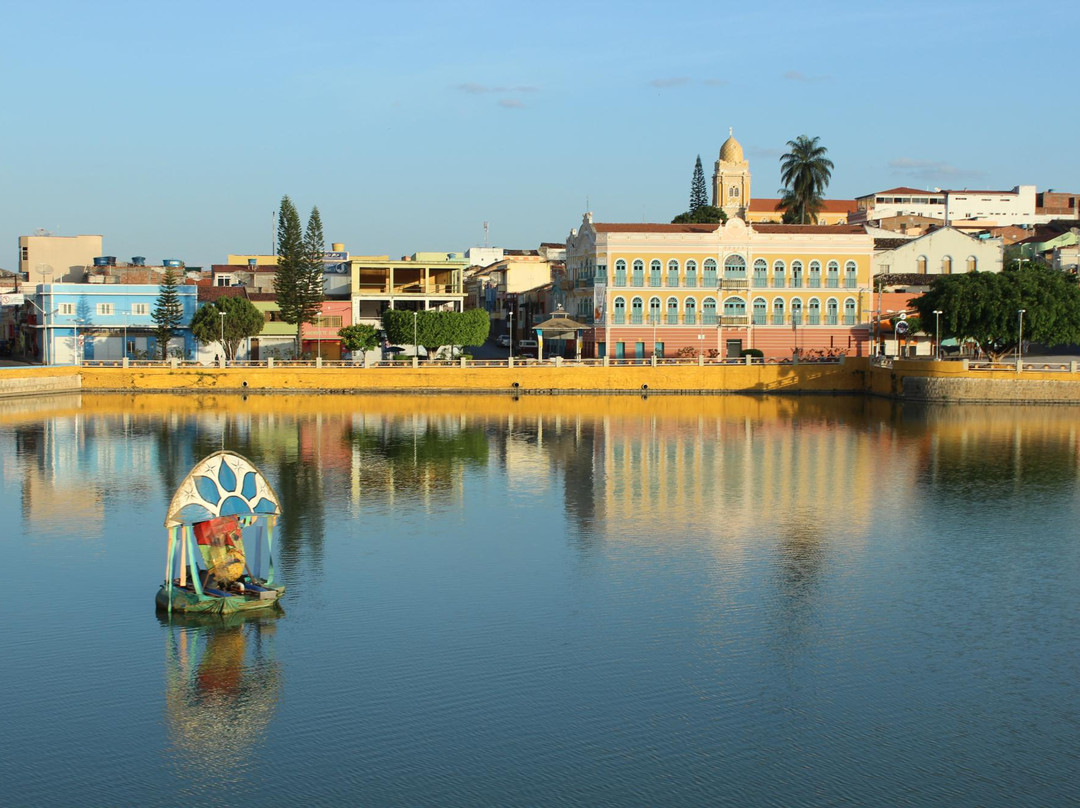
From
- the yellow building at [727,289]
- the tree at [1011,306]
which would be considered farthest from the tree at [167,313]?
the tree at [1011,306]

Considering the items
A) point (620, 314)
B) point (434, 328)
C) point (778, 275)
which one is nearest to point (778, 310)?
point (778, 275)

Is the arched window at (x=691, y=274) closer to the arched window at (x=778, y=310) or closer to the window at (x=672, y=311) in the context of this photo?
the window at (x=672, y=311)

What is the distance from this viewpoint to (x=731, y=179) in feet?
400

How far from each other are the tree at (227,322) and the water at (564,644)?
31212 millimetres

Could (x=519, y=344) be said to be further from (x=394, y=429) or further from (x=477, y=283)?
(x=394, y=429)

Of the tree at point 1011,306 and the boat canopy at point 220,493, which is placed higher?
→ the tree at point 1011,306

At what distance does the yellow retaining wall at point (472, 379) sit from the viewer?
221 ft

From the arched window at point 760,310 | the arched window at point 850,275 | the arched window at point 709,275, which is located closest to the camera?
the arched window at point 709,275

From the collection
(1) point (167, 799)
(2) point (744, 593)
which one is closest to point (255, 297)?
(2) point (744, 593)

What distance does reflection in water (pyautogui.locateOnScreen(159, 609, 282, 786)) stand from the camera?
16.2 meters

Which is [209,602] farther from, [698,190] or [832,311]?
[698,190]

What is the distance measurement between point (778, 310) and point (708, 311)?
4268 millimetres

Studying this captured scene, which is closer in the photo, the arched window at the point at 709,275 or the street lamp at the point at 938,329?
the street lamp at the point at 938,329

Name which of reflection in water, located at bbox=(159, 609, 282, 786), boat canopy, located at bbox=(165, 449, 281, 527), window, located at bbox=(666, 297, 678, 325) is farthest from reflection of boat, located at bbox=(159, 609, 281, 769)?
window, located at bbox=(666, 297, 678, 325)
